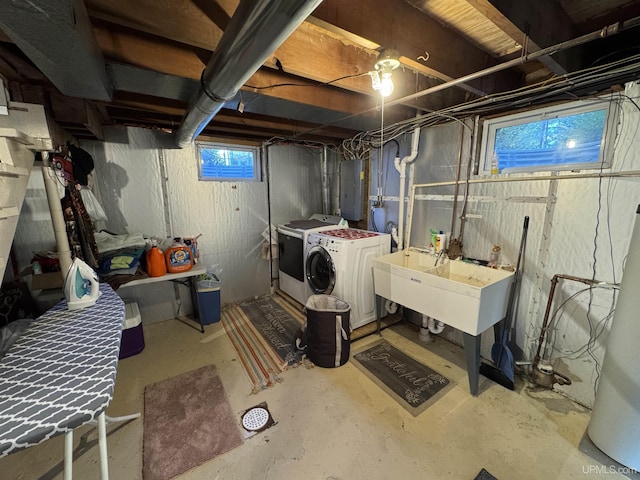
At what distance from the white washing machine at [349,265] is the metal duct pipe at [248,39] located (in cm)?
168

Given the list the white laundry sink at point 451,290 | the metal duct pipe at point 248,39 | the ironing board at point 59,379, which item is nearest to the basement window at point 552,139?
the white laundry sink at point 451,290

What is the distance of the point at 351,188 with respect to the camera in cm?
350

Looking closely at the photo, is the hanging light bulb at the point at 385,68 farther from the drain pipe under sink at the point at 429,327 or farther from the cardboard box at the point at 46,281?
the cardboard box at the point at 46,281

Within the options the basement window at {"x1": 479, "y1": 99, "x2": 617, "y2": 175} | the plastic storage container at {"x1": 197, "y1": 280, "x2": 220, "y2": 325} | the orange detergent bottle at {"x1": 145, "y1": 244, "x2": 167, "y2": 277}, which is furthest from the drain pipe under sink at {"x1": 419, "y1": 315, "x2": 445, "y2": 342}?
the orange detergent bottle at {"x1": 145, "y1": 244, "x2": 167, "y2": 277}

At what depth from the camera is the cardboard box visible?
6.19 ft

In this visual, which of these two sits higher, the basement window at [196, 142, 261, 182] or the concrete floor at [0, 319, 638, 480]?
the basement window at [196, 142, 261, 182]

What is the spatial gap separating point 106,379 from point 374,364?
1915 mm

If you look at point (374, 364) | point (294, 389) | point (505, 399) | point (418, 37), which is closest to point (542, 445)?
point (505, 399)

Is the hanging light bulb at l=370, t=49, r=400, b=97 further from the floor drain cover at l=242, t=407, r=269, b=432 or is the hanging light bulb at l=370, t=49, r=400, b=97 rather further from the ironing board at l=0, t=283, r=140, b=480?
the floor drain cover at l=242, t=407, r=269, b=432

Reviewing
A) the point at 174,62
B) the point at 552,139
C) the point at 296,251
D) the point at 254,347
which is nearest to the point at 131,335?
the point at 254,347

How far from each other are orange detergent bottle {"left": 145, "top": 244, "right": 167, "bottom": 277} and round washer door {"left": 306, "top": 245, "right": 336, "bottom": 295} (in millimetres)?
1469

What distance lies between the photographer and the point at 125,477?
1383 mm

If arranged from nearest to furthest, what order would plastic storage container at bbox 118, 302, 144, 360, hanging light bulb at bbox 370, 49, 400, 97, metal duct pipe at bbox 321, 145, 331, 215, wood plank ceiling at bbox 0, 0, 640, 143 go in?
1. wood plank ceiling at bbox 0, 0, 640, 143
2. hanging light bulb at bbox 370, 49, 400, 97
3. plastic storage container at bbox 118, 302, 144, 360
4. metal duct pipe at bbox 321, 145, 331, 215

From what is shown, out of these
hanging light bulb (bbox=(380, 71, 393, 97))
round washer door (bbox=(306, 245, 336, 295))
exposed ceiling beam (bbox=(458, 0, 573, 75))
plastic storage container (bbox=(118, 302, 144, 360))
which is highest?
exposed ceiling beam (bbox=(458, 0, 573, 75))
